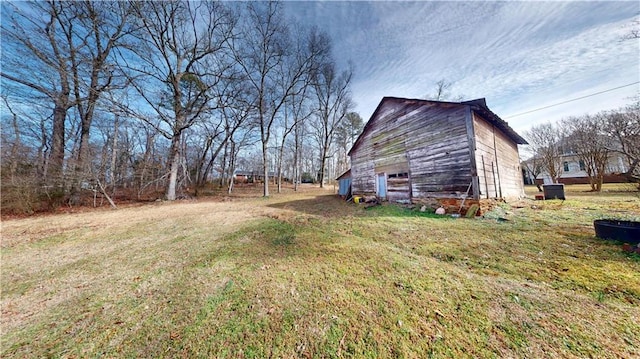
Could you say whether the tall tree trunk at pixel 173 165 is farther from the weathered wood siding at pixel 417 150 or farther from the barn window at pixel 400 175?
the barn window at pixel 400 175

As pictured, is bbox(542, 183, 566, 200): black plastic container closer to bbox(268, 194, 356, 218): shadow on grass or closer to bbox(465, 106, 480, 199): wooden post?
bbox(465, 106, 480, 199): wooden post

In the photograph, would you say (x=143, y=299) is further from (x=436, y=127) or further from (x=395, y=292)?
(x=436, y=127)

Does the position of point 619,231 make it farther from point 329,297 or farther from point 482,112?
point 329,297

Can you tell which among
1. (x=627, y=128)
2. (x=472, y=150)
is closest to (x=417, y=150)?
(x=472, y=150)

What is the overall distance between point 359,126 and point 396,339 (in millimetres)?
32024

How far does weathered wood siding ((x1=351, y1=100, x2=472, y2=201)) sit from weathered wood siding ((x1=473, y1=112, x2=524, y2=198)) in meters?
0.71

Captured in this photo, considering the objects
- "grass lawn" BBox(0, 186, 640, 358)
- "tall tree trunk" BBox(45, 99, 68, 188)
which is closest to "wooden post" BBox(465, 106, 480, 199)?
"grass lawn" BBox(0, 186, 640, 358)

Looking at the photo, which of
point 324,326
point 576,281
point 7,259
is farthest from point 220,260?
point 576,281

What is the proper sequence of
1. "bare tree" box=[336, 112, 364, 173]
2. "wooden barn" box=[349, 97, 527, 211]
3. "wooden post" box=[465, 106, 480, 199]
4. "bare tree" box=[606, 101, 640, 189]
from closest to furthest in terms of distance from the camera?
"wooden post" box=[465, 106, 480, 199], "wooden barn" box=[349, 97, 527, 211], "bare tree" box=[606, 101, 640, 189], "bare tree" box=[336, 112, 364, 173]

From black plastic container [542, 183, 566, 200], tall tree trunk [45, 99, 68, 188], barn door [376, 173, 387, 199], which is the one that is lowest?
black plastic container [542, 183, 566, 200]

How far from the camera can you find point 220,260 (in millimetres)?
4070

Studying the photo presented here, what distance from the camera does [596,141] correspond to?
16.4 metres

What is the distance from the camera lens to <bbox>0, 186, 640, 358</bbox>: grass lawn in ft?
6.59

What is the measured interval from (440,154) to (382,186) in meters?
3.69
